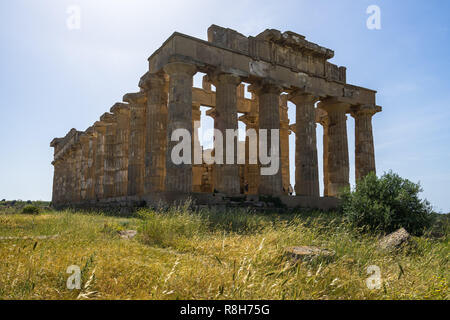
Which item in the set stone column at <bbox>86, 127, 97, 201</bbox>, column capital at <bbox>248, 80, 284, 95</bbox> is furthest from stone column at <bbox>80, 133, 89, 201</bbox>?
column capital at <bbox>248, 80, 284, 95</bbox>

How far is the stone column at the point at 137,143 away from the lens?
19.8 metres

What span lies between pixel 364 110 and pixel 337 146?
3233 millimetres

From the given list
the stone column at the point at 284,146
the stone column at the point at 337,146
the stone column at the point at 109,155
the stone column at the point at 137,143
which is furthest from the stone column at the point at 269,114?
the stone column at the point at 109,155

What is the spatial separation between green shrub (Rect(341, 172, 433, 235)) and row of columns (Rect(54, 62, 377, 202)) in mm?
6354

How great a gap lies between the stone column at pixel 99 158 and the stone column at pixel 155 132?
29.0 ft

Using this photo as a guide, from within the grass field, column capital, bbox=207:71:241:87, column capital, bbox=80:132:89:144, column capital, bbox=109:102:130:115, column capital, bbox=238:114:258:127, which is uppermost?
column capital, bbox=207:71:241:87

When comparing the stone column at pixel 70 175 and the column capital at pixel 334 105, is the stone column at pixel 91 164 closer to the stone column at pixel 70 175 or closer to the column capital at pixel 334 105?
the stone column at pixel 70 175

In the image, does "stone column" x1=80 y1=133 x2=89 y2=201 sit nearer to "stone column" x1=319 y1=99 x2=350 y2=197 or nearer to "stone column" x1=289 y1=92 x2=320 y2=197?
"stone column" x1=289 y1=92 x2=320 y2=197

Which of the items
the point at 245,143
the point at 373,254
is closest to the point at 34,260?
the point at 373,254

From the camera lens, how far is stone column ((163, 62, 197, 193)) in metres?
15.4

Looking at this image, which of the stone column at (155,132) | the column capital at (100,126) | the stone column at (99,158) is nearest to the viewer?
the stone column at (155,132)
